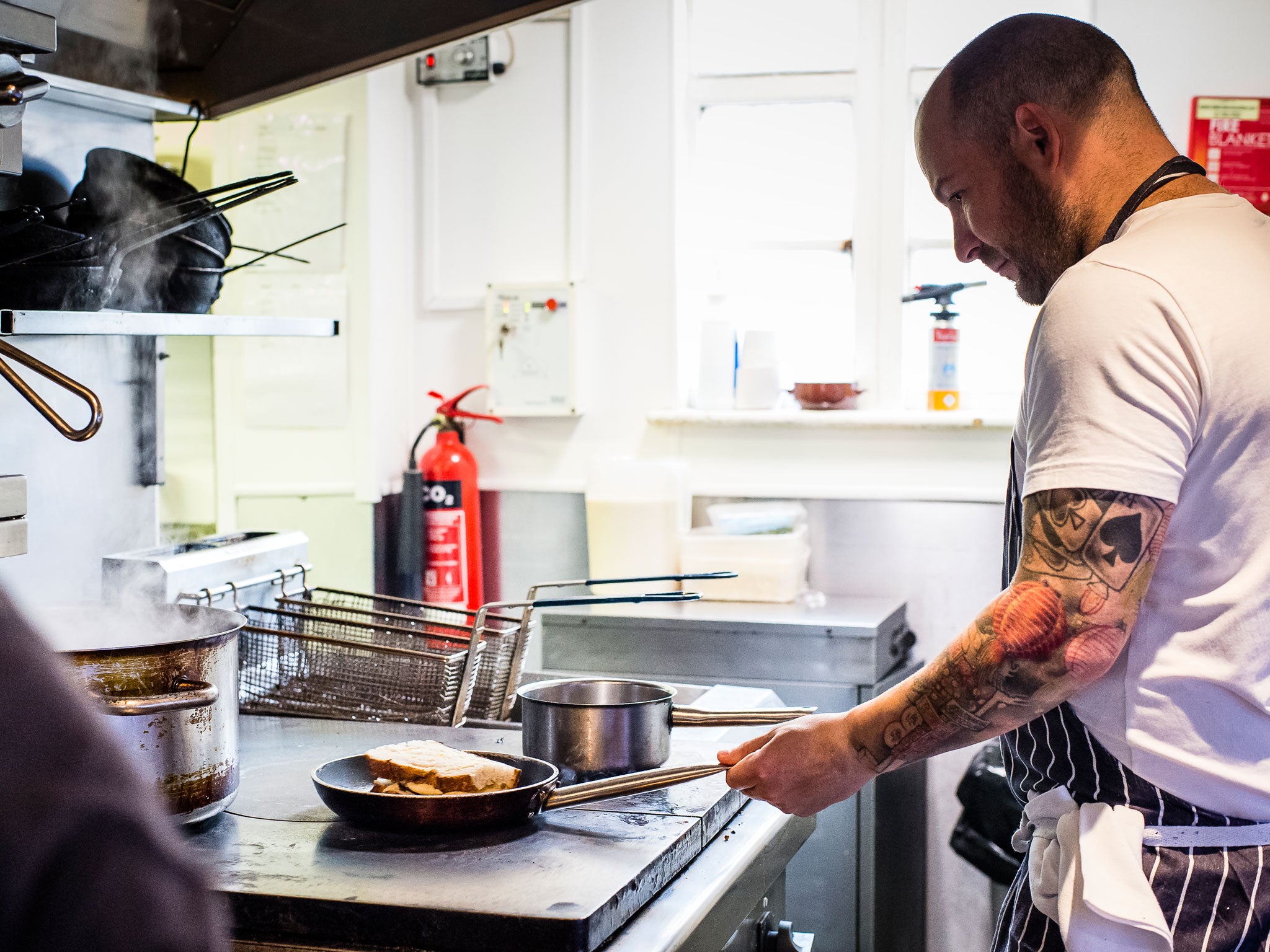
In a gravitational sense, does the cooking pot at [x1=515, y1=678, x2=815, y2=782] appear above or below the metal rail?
below

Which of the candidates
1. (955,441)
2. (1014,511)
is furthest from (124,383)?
(955,441)

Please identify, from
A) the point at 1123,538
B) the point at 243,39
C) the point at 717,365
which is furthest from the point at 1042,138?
the point at 717,365

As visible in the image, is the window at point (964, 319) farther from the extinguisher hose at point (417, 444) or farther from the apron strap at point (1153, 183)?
the apron strap at point (1153, 183)

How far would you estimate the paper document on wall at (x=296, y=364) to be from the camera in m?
3.22

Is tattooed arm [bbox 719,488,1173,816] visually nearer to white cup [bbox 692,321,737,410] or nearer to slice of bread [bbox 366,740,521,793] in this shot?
slice of bread [bbox 366,740,521,793]

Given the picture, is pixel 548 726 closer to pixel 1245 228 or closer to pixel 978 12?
pixel 1245 228

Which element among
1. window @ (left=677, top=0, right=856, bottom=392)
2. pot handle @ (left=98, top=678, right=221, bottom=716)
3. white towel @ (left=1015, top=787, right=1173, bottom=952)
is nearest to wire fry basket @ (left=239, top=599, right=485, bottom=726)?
pot handle @ (left=98, top=678, right=221, bottom=716)

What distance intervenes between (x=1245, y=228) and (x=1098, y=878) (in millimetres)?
650

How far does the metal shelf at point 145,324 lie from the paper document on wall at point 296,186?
1.48 m

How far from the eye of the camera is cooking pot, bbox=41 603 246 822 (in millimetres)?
1213

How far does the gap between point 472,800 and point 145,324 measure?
2.39 ft

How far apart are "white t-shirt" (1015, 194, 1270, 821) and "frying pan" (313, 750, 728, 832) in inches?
19.1

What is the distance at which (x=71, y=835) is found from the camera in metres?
0.38

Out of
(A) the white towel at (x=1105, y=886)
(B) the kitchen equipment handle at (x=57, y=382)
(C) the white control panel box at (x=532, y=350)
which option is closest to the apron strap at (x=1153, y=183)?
(A) the white towel at (x=1105, y=886)
